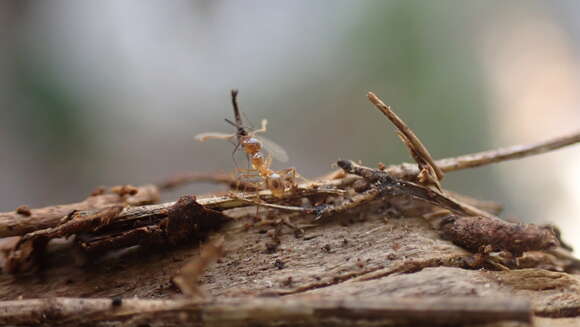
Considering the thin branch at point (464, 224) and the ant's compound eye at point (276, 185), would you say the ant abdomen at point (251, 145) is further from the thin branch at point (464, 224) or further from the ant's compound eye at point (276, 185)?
the thin branch at point (464, 224)

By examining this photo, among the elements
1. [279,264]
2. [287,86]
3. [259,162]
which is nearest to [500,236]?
[279,264]

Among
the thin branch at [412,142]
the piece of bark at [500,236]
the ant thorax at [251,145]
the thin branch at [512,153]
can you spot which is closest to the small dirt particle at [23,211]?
the ant thorax at [251,145]

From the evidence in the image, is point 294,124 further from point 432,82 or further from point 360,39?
point 432,82

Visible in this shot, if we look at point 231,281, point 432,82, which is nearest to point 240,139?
point 231,281

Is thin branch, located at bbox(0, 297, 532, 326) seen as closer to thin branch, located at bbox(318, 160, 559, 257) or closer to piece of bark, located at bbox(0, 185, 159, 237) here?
thin branch, located at bbox(318, 160, 559, 257)

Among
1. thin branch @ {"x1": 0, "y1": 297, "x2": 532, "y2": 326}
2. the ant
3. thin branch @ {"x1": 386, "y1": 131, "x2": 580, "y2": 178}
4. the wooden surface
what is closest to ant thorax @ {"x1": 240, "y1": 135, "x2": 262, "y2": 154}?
the ant

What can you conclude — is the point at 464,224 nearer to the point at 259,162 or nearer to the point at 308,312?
the point at 308,312
